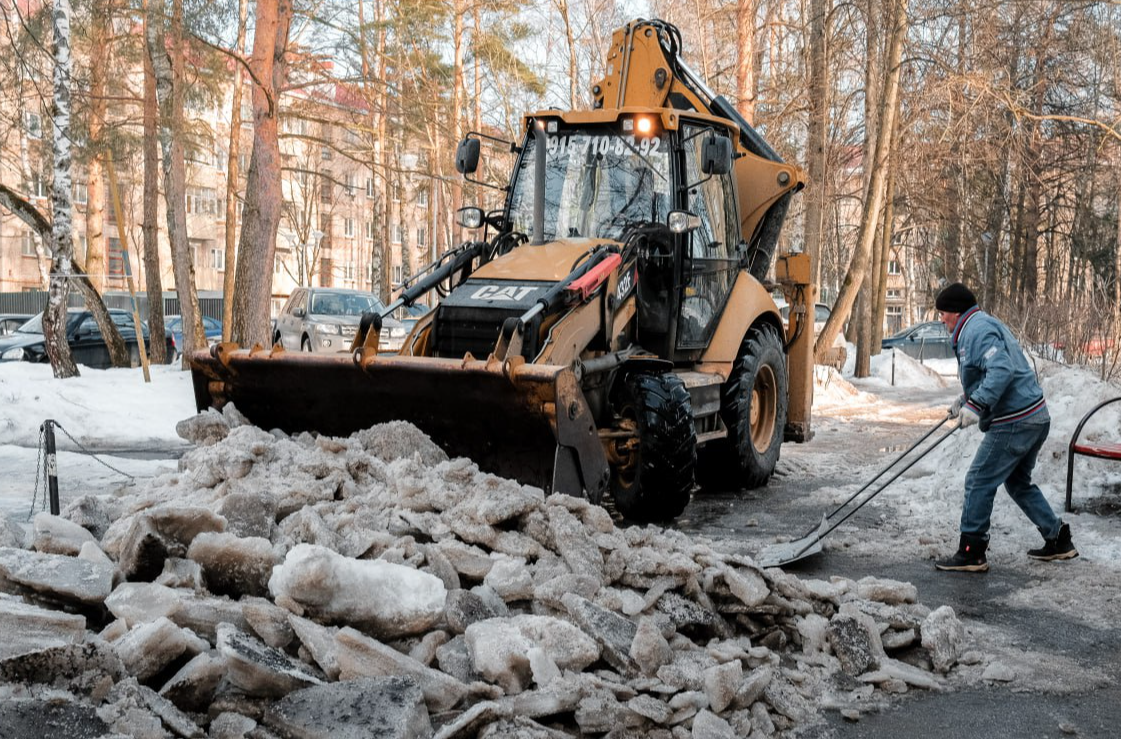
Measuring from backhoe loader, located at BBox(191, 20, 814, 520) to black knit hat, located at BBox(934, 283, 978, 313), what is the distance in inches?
70.5

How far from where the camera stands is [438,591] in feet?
15.8

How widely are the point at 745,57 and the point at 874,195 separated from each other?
3.85m

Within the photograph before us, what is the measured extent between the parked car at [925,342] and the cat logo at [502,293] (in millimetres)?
27474

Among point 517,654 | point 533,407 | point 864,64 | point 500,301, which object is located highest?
point 864,64

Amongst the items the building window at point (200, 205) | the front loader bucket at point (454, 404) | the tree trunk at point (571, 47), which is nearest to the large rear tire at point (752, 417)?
the front loader bucket at point (454, 404)

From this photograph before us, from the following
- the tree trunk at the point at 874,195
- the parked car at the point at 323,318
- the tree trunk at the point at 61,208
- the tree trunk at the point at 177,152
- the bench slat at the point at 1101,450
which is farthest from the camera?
the parked car at the point at 323,318

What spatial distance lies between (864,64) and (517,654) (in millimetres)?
21380

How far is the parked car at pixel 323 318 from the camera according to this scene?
803 inches

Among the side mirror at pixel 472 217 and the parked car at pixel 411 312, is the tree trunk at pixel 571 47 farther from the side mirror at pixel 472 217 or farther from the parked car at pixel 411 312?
the side mirror at pixel 472 217

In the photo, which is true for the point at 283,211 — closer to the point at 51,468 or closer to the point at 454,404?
the point at 51,468

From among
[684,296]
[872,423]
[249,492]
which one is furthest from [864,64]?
[249,492]

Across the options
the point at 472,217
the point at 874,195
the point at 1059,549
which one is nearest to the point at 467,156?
the point at 472,217

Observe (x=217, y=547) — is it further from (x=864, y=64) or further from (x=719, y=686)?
(x=864, y=64)

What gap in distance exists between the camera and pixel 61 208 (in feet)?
56.4
